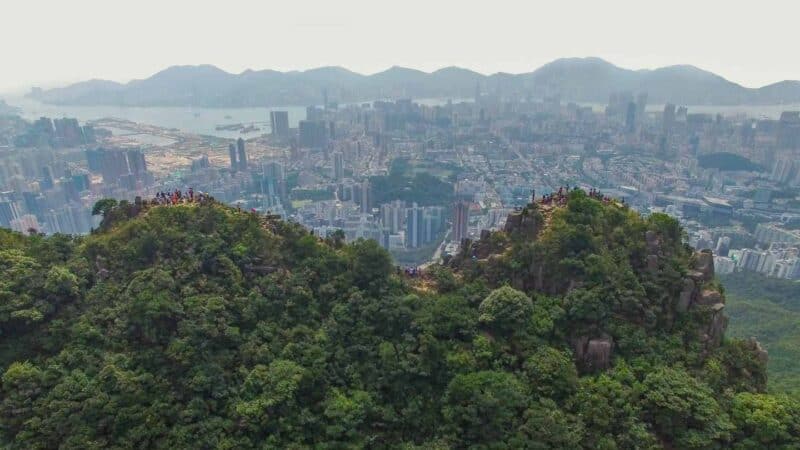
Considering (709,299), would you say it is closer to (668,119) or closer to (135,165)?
(135,165)

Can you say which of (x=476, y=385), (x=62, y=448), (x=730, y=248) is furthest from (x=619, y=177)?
(x=62, y=448)

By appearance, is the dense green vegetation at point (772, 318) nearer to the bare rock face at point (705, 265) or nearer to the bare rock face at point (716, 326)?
the bare rock face at point (716, 326)

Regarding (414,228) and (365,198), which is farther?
(365,198)

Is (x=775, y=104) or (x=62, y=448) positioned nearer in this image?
(x=62, y=448)

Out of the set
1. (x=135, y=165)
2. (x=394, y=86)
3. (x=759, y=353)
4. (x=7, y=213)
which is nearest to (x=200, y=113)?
(x=394, y=86)

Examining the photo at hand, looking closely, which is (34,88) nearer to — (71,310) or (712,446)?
(71,310)

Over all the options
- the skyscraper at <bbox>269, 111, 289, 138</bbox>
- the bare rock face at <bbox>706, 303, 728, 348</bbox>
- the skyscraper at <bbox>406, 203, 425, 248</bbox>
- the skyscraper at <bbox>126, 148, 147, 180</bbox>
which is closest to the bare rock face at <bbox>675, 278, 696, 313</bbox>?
the bare rock face at <bbox>706, 303, 728, 348</bbox>
